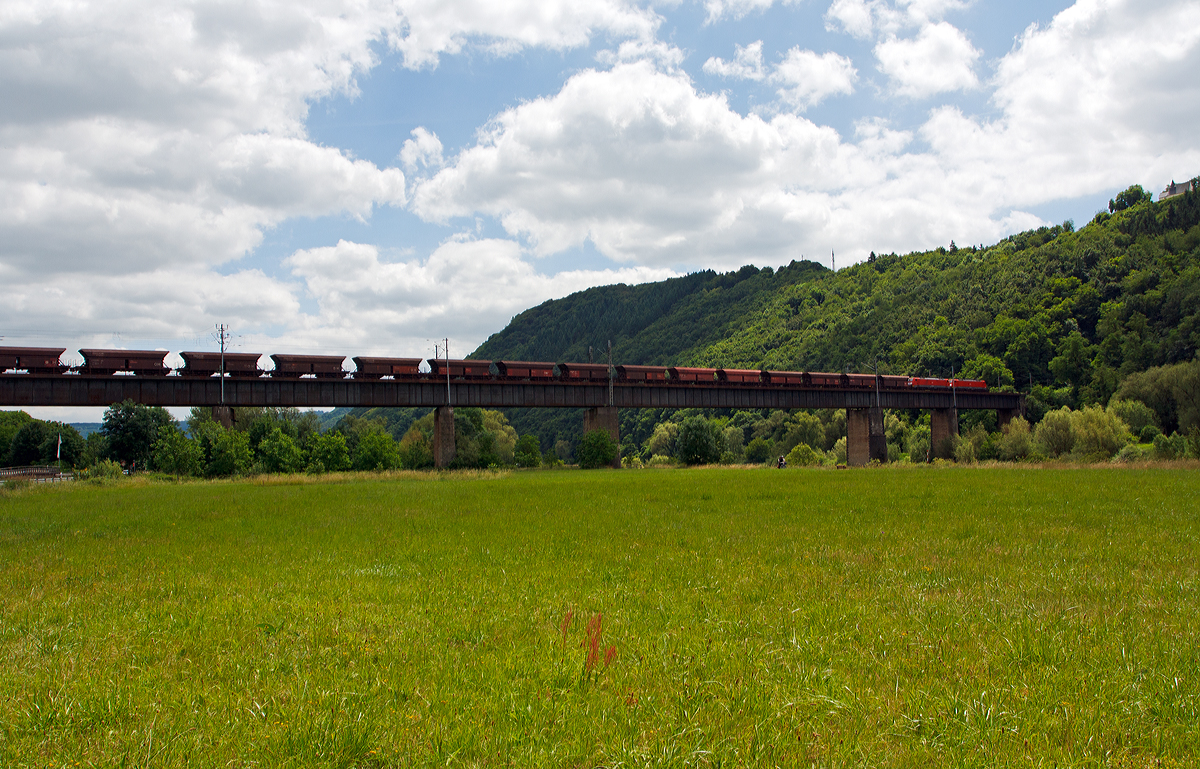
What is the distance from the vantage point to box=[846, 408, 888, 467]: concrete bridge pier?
8912 centimetres

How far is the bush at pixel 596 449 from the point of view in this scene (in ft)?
243

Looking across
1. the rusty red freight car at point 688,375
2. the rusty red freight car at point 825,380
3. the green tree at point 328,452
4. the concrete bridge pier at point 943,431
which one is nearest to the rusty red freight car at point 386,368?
the green tree at point 328,452

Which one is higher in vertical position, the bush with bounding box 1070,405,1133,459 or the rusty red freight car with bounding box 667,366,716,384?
the rusty red freight car with bounding box 667,366,716,384

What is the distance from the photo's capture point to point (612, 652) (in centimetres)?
653

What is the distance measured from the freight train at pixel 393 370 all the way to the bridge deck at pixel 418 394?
2.13ft

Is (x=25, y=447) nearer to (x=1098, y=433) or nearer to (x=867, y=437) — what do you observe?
(x=867, y=437)

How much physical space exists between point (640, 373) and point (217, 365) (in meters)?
45.3

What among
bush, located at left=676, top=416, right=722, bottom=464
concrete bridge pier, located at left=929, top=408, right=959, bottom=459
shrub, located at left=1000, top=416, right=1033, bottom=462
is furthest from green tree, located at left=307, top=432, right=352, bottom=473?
concrete bridge pier, located at left=929, top=408, right=959, bottom=459

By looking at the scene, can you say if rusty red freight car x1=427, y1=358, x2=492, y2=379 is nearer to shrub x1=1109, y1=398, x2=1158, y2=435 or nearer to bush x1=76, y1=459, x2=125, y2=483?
bush x1=76, y1=459, x2=125, y2=483

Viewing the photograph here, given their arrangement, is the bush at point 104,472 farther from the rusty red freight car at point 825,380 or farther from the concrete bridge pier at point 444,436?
the rusty red freight car at point 825,380

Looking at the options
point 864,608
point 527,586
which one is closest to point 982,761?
point 864,608

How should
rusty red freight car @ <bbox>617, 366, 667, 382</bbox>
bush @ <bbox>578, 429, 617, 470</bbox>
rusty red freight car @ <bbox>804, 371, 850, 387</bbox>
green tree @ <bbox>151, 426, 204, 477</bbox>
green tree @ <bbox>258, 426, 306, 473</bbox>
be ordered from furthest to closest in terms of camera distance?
rusty red freight car @ <bbox>804, 371, 850, 387</bbox> < rusty red freight car @ <bbox>617, 366, 667, 382</bbox> < bush @ <bbox>578, 429, 617, 470</bbox> < green tree @ <bbox>258, 426, 306, 473</bbox> < green tree @ <bbox>151, 426, 204, 477</bbox>

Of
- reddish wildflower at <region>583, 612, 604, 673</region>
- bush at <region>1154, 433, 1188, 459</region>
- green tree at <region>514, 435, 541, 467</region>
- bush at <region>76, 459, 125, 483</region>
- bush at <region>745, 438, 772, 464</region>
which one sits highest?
reddish wildflower at <region>583, 612, 604, 673</region>

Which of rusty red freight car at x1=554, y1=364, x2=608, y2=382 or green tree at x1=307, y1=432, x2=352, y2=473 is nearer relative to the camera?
green tree at x1=307, y1=432, x2=352, y2=473
